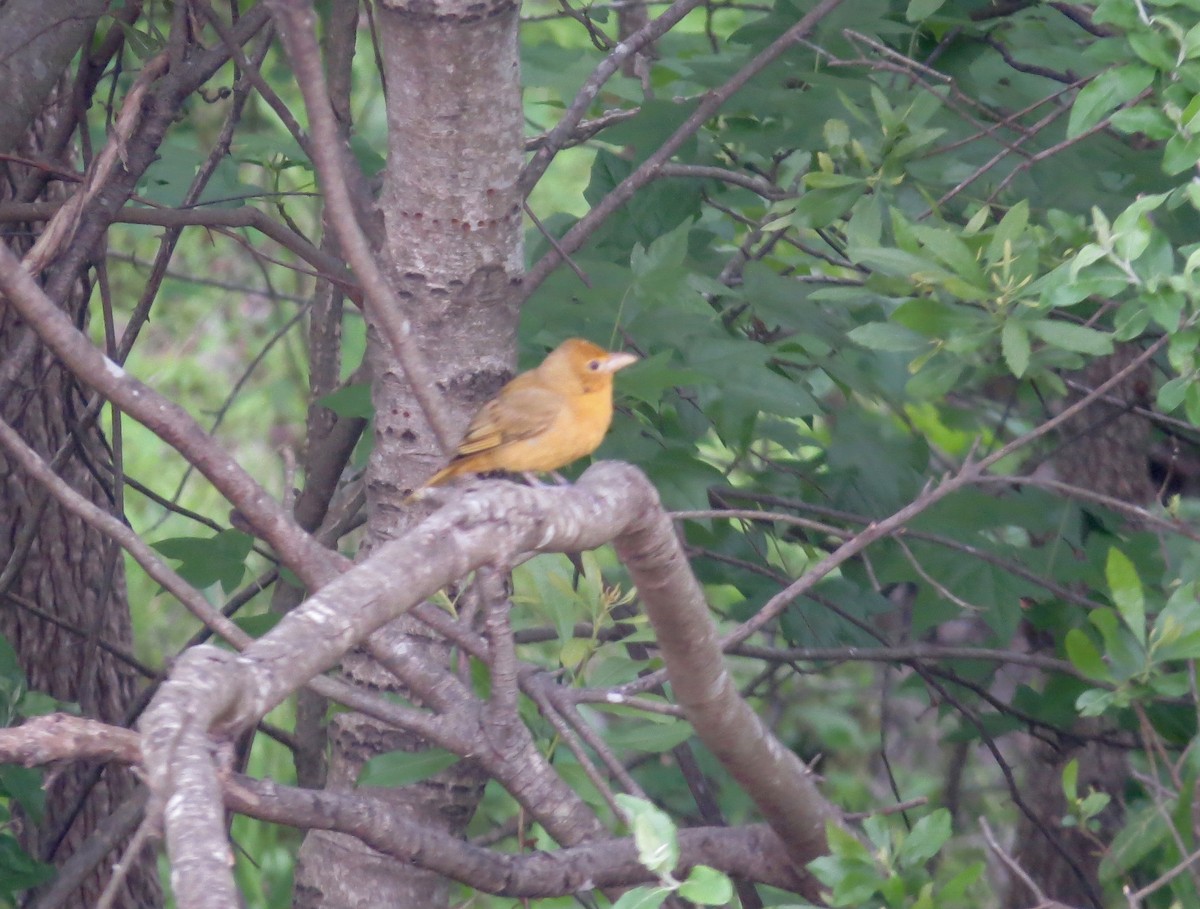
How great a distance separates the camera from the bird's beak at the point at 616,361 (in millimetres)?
2912

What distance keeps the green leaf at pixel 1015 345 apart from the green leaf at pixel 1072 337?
30mm

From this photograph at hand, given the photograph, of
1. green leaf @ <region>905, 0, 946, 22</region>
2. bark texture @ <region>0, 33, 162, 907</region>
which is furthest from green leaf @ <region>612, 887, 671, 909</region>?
bark texture @ <region>0, 33, 162, 907</region>

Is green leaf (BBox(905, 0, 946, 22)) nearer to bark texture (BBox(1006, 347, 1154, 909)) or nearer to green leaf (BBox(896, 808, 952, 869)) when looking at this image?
green leaf (BBox(896, 808, 952, 869))

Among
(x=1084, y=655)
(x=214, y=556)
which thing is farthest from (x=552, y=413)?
(x=1084, y=655)

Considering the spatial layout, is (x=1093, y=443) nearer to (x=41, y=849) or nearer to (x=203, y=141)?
(x=41, y=849)

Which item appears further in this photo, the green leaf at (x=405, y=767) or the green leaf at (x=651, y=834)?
the green leaf at (x=405, y=767)

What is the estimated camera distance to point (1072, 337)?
97.6 inches

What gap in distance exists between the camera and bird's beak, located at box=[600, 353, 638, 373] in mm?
2912

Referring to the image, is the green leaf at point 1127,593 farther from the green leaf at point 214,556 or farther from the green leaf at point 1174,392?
the green leaf at point 214,556

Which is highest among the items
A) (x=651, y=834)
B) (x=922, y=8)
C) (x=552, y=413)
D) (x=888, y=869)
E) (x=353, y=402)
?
(x=922, y=8)

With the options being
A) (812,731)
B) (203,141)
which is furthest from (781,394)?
(812,731)

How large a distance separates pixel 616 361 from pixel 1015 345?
2.79 feet

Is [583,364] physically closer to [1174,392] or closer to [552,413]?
[552,413]

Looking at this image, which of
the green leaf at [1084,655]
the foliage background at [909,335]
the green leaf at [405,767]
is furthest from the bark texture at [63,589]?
the green leaf at [1084,655]
